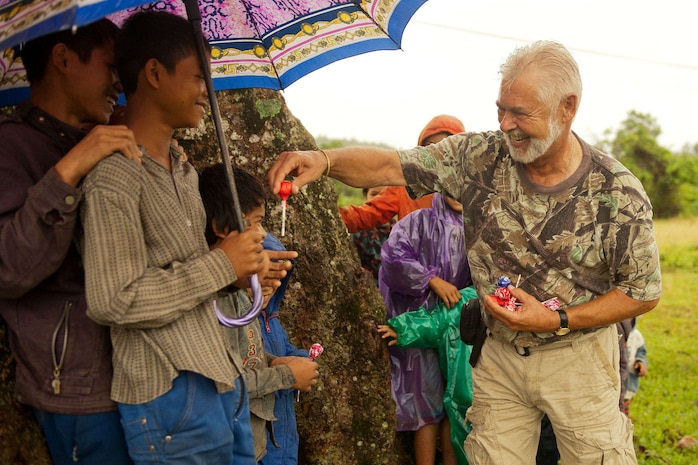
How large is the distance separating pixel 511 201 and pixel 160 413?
1873 mm

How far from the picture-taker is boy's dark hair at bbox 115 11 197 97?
85.7 inches

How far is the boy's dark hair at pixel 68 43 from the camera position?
2.15 m

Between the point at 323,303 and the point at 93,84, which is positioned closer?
the point at 93,84

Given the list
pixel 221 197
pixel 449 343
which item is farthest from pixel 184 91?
pixel 449 343

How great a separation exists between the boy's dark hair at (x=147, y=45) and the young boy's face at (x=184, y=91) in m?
0.02

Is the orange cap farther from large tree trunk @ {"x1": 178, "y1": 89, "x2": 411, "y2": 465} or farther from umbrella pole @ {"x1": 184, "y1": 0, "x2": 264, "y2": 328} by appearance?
umbrella pole @ {"x1": 184, "y1": 0, "x2": 264, "y2": 328}

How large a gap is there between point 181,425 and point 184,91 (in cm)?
108

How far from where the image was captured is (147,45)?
2172 mm

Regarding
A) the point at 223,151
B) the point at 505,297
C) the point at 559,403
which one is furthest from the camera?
the point at 559,403

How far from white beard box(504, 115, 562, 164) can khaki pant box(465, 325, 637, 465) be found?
2.85 ft

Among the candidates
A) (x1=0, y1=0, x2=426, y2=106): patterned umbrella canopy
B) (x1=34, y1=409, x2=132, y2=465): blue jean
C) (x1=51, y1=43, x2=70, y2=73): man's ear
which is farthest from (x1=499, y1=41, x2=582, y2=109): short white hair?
(x1=34, y1=409, x2=132, y2=465): blue jean

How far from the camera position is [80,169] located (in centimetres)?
196

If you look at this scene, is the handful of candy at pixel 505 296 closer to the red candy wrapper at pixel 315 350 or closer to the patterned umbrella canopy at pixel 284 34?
the red candy wrapper at pixel 315 350

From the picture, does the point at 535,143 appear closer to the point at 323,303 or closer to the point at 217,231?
the point at 217,231
